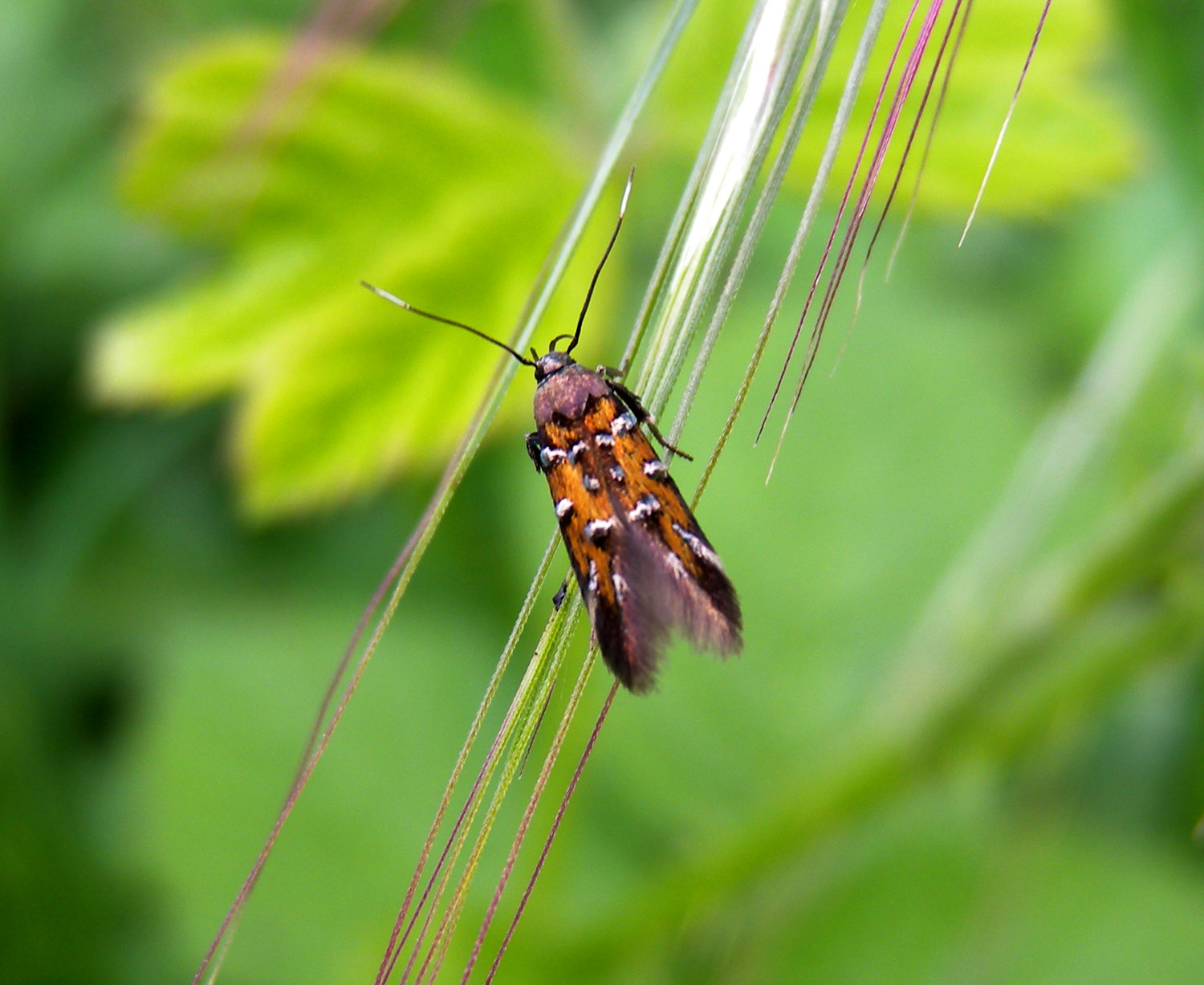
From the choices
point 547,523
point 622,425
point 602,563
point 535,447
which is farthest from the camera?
point 547,523

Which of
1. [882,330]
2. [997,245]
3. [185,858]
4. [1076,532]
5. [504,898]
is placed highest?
[997,245]

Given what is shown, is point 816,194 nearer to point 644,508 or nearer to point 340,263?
point 644,508

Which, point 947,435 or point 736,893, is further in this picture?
point 947,435

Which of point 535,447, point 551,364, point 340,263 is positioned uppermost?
point 340,263

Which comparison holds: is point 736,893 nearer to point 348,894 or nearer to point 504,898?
point 504,898

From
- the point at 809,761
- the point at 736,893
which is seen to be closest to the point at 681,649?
the point at 809,761

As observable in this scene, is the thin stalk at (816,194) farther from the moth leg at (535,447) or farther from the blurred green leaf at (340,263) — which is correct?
the blurred green leaf at (340,263)

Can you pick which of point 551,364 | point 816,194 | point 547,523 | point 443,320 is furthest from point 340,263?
point 816,194

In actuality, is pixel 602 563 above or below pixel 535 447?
below
